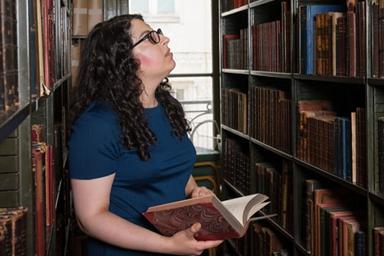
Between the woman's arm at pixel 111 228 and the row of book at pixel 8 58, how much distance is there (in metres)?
0.51

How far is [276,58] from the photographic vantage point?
265cm

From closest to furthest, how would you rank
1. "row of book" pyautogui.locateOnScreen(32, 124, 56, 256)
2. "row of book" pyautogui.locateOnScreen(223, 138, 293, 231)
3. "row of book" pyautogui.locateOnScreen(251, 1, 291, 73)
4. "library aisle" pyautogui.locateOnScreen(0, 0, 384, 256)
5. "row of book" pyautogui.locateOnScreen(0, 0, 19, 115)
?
"row of book" pyautogui.locateOnScreen(0, 0, 19, 115) < "library aisle" pyautogui.locateOnScreen(0, 0, 384, 256) < "row of book" pyautogui.locateOnScreen(32, 124, 56, 256) < "row of book" pyautogui.locateOnScreen(251, 1, 291, 73) < "row of book" pyautogui.locateOnScreen(223, 138, 293, 231)

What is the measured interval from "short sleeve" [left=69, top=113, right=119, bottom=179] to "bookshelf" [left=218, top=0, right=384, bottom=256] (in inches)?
33.3

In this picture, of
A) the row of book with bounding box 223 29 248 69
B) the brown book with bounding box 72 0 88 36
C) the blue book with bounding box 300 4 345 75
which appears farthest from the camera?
the brown book with bounding box 72 0 88 36

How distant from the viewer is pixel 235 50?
134 inches

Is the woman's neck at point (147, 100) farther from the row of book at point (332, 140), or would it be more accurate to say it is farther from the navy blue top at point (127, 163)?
the row of book at point (332, 140)

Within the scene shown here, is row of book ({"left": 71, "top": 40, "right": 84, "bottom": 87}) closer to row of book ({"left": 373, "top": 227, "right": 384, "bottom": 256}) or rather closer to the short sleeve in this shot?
the short sleeve

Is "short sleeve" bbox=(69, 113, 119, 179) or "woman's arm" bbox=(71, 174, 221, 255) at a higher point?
"short sleeve" bbox=(69, 113, 119, 179)

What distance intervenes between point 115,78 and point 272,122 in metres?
1.28

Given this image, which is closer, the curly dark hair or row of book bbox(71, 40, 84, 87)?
the curly dark hair

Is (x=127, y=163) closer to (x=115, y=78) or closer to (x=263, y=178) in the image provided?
(x=115, y=78)

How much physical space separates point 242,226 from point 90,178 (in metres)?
A: 0.42

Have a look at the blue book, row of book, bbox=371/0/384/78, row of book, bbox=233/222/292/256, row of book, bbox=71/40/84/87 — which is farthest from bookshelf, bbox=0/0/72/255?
row of book, bbox=71/40/84/87

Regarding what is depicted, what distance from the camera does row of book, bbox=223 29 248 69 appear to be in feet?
10.5
